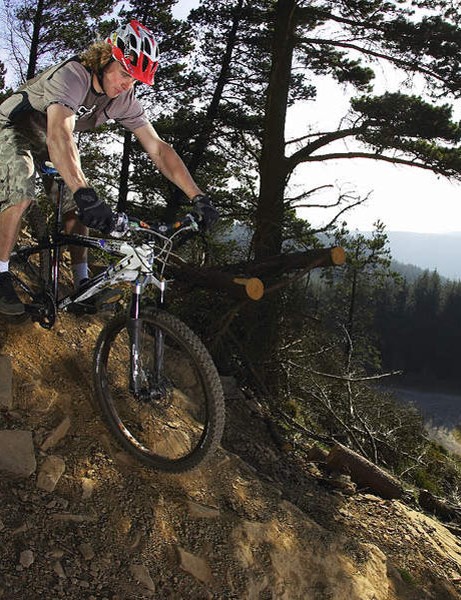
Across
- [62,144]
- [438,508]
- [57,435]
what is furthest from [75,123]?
[438,508]

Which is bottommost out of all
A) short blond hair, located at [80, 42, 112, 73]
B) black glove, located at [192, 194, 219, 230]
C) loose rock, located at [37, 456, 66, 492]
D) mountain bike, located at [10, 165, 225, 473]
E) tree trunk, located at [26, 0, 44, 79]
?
loose rock, located at [37, 456, 66, 492]

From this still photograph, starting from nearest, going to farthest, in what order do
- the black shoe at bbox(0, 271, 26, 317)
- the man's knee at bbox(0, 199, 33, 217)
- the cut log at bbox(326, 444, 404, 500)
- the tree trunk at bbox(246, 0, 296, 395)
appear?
the man's knee at bbox(0, 199, 33, 217) → the black shoe at bbox(0, 271, 26, 317) → the cut log at bbox(326, 444, 404, 500) → the tree trunk at bbox(246, 0, 296, 395)

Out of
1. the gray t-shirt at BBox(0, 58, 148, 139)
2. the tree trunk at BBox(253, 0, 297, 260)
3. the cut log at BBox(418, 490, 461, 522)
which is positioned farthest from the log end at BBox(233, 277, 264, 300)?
the tree trunk at BBox(253, 0, 297, 260)

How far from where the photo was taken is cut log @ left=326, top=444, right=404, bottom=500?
4840 millimetres

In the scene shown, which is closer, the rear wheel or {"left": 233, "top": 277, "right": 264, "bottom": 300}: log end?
{"left": 233, "top": 277, "right": 264, "bottom": 300}: log end

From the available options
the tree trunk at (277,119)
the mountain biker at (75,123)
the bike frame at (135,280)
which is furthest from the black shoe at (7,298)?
the tree trunk at (277,119)

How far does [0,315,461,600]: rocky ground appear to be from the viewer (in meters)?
2.67

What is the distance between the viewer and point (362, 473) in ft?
16.2

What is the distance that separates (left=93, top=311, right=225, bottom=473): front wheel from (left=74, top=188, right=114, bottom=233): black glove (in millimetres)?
704

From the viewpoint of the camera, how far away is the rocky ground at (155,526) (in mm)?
2668

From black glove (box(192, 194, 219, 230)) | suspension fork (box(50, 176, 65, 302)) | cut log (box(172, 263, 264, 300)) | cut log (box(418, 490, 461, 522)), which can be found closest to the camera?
black glove (box(192, 194, 219, 230))

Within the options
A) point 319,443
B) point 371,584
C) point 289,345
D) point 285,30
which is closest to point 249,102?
point 285,30

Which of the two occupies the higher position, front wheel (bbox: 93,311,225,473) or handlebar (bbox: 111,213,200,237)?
handlebar (bbox: 111,213,200,237)

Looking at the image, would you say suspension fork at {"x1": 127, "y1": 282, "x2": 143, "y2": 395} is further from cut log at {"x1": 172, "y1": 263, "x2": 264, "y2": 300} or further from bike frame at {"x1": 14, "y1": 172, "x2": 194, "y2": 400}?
cut log at {"x1": 172, "y1": 263, "x2": 264, "y2": 300}
